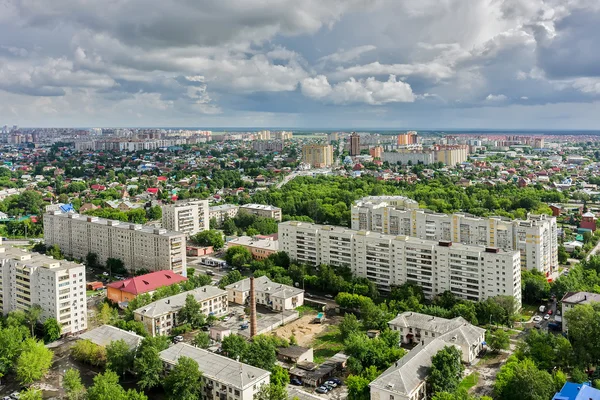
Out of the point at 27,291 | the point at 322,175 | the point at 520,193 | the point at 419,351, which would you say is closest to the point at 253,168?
the point at 322,175

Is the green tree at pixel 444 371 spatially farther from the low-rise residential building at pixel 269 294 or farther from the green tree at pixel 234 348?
the low-rise residential building at pixel 269 294

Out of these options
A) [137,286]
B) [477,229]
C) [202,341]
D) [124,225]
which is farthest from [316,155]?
[202,341]

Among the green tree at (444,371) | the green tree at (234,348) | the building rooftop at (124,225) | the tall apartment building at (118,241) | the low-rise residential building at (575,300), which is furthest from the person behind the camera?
the building rooftop at (124,225)

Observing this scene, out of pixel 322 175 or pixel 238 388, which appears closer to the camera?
pixel 238 388

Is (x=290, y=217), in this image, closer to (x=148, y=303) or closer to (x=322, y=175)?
(x=148, y=303)

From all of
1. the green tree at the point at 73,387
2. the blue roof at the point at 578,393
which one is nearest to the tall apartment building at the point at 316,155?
the green tree at the point at 73,387

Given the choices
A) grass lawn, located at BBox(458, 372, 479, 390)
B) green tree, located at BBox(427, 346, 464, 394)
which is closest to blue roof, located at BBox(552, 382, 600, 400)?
green tree, located at BBox(427, 346, 464, 394)

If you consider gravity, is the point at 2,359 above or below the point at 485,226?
below
